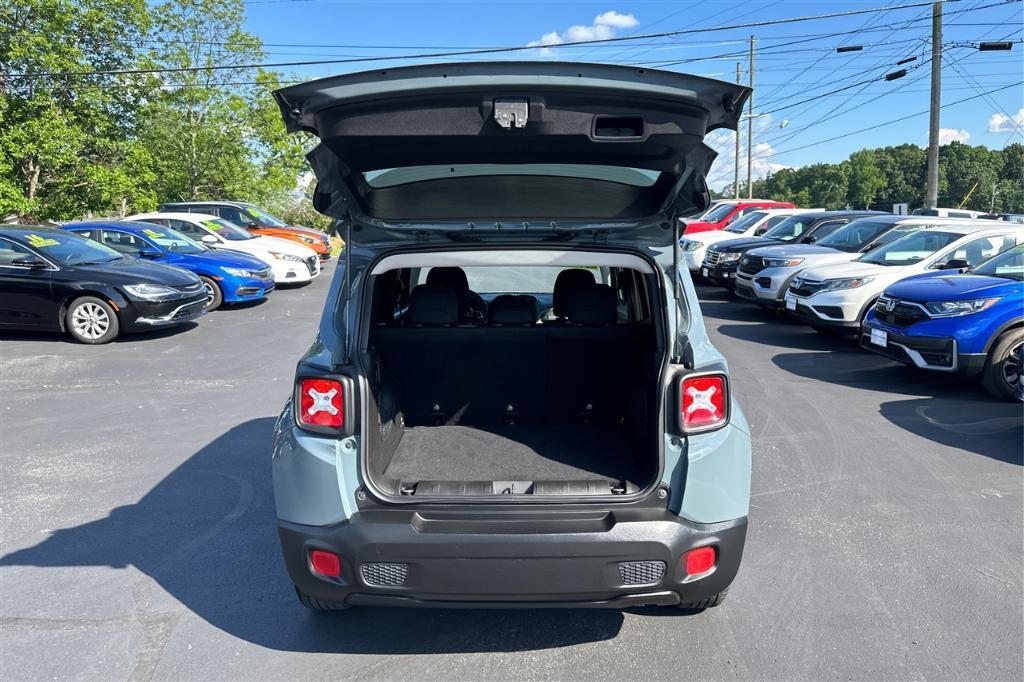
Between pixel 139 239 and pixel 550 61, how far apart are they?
12.6 m

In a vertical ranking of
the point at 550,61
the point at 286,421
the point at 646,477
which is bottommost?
the point at 646,477

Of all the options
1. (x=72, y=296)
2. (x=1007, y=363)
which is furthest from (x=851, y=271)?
(x=72, y=296)

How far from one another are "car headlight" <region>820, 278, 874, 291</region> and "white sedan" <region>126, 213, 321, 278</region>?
1058 cm

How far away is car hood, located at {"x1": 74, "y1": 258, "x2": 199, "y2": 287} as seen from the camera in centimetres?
1004

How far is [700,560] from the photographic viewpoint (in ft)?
9.08

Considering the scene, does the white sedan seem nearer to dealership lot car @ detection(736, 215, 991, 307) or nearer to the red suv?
dealership lot car @ detection(736, 215, 991, 307)

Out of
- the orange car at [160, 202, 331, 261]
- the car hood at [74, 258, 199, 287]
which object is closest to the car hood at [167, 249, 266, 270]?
the car hood at [74, 258, 199, 287]

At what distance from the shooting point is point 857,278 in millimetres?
9812

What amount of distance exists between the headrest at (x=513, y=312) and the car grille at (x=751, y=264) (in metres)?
9.40

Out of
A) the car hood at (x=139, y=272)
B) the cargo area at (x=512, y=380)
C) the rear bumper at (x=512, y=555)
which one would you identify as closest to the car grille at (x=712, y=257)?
the car hood at (x=139, y=272)

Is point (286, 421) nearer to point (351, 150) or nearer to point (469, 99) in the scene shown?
point (351, 150)

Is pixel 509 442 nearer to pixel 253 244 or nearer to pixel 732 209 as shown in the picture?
pixel 253 244

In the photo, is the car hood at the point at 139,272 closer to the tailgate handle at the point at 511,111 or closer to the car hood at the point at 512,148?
the car hood at the point at 512,148

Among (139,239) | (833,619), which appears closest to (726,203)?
(139,239)
